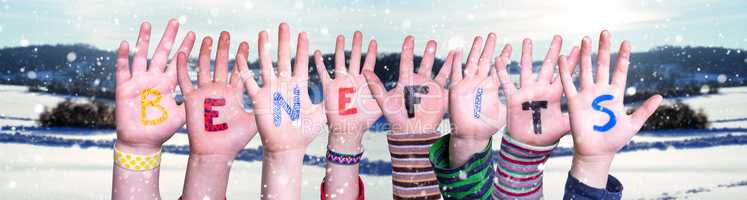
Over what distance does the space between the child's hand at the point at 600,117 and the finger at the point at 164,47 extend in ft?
6.94

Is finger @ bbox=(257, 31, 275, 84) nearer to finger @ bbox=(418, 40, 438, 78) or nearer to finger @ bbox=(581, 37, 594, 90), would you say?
finger @ bbox=(418, 40, 438, 78)

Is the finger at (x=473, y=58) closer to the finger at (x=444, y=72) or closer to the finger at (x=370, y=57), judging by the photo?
the finger at (x=444, y=72)

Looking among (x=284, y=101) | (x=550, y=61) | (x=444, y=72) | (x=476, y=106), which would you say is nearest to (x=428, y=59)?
(x=444, y=72)

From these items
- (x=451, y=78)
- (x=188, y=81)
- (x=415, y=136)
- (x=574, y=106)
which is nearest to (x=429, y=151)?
(x=415, y=136)

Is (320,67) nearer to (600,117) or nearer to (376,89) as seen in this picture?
(376,89)

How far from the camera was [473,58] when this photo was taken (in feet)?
14.1

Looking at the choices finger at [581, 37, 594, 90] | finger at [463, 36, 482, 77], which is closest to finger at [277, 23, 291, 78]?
finger at [463, 36, 482, 77]

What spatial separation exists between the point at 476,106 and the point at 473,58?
0.96ft

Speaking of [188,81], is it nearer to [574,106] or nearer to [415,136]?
[415,136]

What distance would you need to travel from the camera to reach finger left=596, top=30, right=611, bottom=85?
3.62m

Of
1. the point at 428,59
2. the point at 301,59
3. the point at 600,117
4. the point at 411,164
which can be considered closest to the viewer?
the point at 600,117

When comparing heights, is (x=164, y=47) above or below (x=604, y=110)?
above

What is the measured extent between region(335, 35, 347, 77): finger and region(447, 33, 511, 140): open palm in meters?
0.64

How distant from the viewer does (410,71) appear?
450 centimetres
